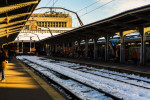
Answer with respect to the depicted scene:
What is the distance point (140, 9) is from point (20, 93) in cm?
827

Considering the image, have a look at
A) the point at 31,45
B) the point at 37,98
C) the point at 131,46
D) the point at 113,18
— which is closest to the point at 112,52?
the point at 131,46

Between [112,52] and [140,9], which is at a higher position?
[140,9]

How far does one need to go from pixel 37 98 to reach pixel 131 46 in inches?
705

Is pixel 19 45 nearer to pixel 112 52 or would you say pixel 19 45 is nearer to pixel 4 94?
pixel 112 52

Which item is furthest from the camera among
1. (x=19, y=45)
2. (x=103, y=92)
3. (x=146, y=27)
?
(x=19, y=45)

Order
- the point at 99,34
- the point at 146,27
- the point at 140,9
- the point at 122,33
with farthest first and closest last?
the point at 99,34
the point at 122,33
the point at 146,27
the point at 140,9

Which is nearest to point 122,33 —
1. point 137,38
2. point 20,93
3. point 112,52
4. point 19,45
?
point 137,38

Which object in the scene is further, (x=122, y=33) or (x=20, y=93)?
(x=122, y=33)

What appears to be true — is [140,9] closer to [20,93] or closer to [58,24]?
[20,93]

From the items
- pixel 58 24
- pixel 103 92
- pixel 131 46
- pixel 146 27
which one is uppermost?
pixel 58 24

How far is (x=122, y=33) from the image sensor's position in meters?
19.1

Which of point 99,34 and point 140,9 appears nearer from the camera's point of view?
point 140,9

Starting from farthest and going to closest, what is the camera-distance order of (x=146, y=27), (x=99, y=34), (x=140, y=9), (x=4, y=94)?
(x=99, y=34) < (x=146, y=27) < (x=140, y=9) < (x=4, y=94)

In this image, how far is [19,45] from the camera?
61.0 meters
